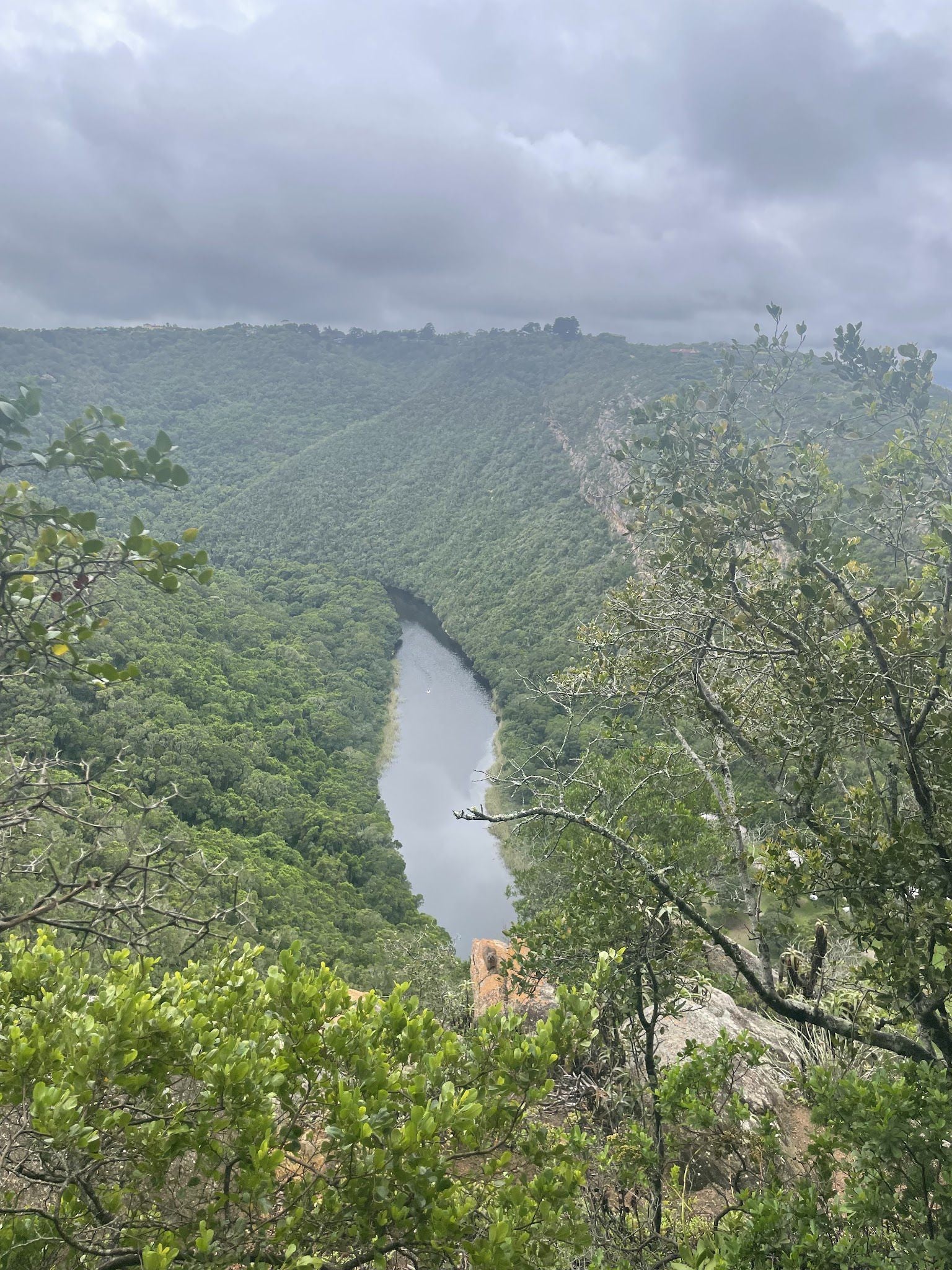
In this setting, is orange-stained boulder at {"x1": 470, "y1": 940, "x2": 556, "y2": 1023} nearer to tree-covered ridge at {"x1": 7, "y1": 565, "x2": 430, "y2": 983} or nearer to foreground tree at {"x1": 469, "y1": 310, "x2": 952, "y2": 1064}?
foreground tree at {"x1": 469, "y1": 310, "x2": 952, "y2": 1064}

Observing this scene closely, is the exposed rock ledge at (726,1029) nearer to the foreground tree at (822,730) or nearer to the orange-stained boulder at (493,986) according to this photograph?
the orange-stained boulder at (493,986)

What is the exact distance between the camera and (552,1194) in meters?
2.02

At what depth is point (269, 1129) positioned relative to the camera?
1843mm

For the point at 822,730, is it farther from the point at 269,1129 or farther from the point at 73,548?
the point at 73,548

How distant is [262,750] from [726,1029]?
3236 cm

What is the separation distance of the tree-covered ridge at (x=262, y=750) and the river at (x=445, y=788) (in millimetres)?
2481

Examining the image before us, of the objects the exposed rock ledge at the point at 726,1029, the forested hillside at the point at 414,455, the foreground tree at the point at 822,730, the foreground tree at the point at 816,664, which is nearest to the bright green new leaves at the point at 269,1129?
the foreground tree at the point at 822,730

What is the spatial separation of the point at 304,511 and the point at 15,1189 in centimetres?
8438

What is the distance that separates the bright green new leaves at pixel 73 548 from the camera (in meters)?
2.24

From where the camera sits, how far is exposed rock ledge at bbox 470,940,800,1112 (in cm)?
654

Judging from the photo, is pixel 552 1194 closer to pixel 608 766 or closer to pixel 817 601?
pixel 817 601

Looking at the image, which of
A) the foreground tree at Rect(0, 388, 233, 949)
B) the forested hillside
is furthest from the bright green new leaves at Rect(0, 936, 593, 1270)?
the forested hillside

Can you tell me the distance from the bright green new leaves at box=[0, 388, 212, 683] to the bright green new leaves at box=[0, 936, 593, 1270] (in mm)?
1164

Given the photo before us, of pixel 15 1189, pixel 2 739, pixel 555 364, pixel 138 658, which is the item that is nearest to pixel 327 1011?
pixel 15 1189
